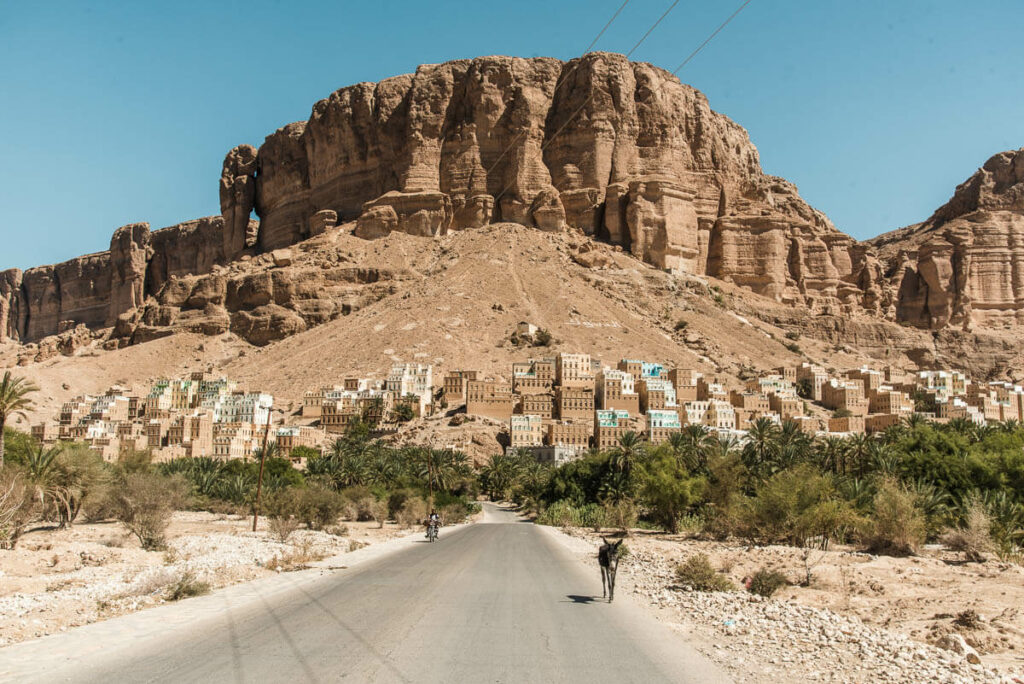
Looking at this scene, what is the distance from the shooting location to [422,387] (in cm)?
9406

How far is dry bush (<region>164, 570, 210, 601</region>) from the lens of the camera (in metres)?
16.2

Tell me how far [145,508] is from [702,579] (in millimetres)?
18584

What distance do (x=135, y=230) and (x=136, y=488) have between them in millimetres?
174094

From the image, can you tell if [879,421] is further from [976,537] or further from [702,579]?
[702,579]

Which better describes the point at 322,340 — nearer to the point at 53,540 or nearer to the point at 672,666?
the point at 53,540

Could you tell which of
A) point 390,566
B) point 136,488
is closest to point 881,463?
point 390,566

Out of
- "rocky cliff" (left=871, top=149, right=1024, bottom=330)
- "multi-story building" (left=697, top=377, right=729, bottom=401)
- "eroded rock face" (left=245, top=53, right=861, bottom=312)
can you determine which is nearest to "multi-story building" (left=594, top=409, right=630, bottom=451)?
"multi-story building" (left=697, top=377, right=729, bottom=401)

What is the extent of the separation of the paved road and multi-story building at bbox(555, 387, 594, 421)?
2798 inches

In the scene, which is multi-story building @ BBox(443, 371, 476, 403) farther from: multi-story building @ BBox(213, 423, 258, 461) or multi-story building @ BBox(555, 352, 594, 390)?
multi-story building @ BBox(213, 423, 258, 461)

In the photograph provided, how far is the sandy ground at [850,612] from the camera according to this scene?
12.0 metres

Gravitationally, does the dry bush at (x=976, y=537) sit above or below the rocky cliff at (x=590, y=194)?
below

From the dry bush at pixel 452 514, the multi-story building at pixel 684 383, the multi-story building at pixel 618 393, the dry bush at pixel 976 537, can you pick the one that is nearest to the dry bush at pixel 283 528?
the dry bush at pixel 452 514

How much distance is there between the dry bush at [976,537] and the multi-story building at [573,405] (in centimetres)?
6268

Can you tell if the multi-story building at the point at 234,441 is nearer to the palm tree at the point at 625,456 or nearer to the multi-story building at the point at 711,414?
the palm tree at the point at 625,456
